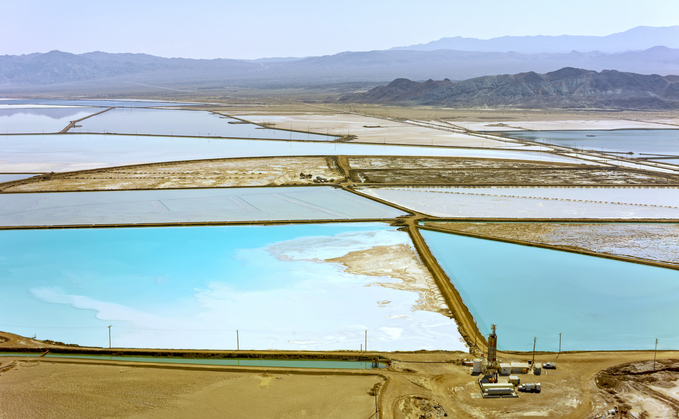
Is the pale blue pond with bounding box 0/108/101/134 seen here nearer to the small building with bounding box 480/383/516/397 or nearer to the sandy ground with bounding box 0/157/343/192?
the sandy ground with bounding box 0/157/343/192

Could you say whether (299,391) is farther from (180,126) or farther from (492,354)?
(180,126)

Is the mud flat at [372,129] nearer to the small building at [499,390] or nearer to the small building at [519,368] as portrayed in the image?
the small building at [519,368]

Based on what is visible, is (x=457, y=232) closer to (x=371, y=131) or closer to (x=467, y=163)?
(x=467, y=163)

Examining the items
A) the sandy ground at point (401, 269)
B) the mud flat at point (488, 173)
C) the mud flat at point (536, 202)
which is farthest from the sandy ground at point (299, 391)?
the mud flat at point (488, 173)

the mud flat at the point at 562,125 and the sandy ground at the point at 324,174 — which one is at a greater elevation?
the mud flat at the point at 562,125

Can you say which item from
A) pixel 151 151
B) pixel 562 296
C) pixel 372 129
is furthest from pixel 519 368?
pixel 372 129

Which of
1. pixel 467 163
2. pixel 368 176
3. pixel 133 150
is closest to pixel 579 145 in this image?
pixel 467 163

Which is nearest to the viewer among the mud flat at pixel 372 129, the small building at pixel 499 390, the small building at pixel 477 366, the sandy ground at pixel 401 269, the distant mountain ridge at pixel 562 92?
the small building at pixel 499 390
